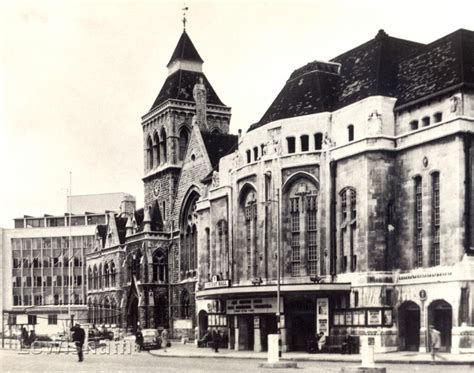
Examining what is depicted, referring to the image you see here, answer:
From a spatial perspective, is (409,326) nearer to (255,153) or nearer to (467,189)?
(467,189)

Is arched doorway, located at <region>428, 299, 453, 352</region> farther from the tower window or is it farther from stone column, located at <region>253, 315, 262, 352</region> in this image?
stone column, located at <region>253, 315, 262, 352</region>

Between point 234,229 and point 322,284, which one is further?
point 234,229

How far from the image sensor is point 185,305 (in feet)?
255

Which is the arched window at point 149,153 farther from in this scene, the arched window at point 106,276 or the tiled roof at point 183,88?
the arched window at point 106,276

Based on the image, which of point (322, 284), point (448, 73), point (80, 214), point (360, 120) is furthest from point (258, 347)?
point (80, 214)

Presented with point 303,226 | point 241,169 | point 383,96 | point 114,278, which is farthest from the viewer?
point 114,278

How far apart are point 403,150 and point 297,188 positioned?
7.57 m

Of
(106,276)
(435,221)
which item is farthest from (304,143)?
(106,276)

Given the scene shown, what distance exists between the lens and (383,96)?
4722 centimetres

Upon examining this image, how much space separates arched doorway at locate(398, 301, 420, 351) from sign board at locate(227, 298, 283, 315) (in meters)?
7.47

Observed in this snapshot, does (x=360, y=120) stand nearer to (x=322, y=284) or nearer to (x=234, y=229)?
(x=322, y=284)

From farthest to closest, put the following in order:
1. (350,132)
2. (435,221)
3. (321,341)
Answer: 1. (350,132)
2. (321,341)
3. (435,221)

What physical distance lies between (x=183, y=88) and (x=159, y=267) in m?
17.5

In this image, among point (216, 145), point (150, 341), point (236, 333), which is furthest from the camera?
point (216, 145)
